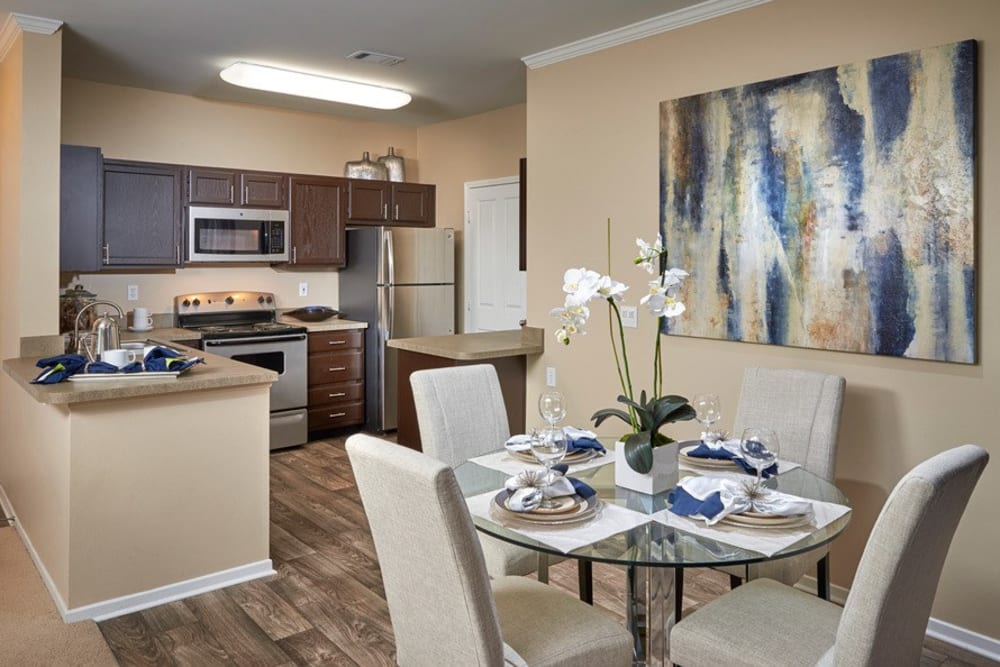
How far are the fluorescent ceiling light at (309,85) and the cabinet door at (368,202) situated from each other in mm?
926

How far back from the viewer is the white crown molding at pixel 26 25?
362cm

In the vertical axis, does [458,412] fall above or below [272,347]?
Answer: below

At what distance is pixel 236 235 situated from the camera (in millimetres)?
5438

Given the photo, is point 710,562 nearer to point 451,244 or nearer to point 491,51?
point 491,51

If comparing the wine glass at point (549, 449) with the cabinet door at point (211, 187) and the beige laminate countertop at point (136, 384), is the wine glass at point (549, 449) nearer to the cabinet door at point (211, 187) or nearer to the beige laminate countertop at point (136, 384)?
the beige laminate countertop at point (136, 384)

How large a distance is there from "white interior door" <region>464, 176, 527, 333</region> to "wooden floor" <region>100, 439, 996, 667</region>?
246 cm

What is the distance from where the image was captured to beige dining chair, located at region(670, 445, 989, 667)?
141cm

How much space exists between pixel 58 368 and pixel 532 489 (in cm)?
203

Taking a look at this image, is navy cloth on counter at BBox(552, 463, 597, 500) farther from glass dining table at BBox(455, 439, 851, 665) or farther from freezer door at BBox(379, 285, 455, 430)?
freezer door at BBox(379, 285, 455, 430)

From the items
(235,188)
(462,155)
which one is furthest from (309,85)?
(462,155)

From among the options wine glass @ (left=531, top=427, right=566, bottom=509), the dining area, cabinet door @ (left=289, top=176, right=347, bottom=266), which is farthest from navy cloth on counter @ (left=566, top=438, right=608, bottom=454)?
cabinet door @ (left=289, top=176, right=347, bottom=266)

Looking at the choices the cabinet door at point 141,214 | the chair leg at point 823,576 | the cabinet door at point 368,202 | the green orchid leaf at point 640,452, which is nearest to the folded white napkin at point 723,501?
the green orchid leaf at point 640,452

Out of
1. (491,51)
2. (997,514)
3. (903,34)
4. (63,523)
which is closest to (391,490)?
(63,523)

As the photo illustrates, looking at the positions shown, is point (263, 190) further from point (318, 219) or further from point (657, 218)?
point (657, 218)
